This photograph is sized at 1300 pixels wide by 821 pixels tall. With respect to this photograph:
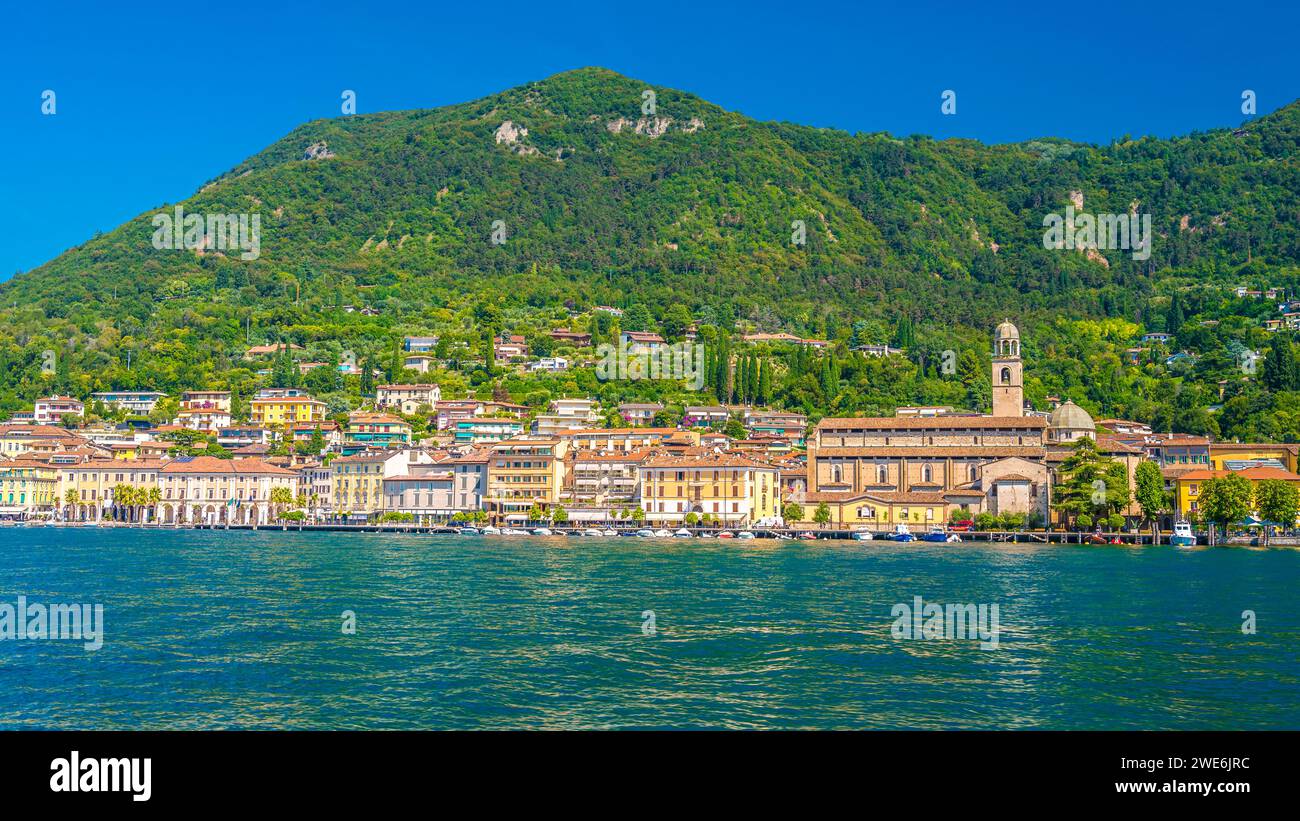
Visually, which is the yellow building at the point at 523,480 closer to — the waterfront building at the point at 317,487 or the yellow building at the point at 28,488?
the waterfront building at the point at 317,487

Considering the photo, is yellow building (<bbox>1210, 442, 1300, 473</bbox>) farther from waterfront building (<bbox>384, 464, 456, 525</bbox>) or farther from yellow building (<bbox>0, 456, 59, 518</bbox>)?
yellow building (<bbox>0, 456, 59, 518</bbox>)

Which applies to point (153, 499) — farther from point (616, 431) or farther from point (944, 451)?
point (944, 451)

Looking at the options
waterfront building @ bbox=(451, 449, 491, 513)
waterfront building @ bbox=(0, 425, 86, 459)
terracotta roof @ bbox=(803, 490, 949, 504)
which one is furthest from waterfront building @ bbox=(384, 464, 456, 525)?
waterfront building @ bbox=(0, 425, 86, 459)

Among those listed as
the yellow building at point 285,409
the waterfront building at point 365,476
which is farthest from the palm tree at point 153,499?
the yellow building at point 285,409

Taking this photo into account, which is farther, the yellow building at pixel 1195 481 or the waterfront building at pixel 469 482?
the waterfront building at pixel 469 482
